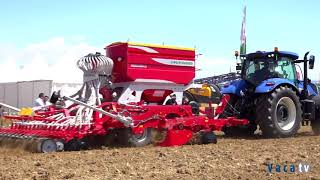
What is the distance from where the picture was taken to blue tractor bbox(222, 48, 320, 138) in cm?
1102

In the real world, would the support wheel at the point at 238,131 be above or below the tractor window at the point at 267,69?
below

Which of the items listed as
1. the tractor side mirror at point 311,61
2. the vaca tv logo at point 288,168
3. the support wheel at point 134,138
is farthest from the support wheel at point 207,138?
the tractor side mirror at point 311,61

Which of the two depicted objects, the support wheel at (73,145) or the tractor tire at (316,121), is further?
the tractor tire at (316,121)

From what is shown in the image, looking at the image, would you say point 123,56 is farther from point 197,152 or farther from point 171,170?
point 171,170

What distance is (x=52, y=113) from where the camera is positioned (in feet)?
30.0

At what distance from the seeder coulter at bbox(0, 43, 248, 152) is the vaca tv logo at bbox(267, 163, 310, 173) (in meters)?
3.07

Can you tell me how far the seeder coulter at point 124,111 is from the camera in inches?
341

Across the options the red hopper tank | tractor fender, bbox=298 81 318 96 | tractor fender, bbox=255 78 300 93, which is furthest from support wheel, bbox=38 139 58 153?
tractor fender, bbox=298 81 318 96

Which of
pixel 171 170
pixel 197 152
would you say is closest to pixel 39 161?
pixel 171 170

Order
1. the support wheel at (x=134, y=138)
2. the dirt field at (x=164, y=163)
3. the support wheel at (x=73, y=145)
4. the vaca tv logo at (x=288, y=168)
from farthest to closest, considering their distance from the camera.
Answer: the support wheel at (x=134, y=138) → the support wheel at (x=73, y=145) → the vaca tv logo at (x=288, y=168) → the dirt field at (x=164, y=163)

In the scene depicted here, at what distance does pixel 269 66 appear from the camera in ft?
38.7

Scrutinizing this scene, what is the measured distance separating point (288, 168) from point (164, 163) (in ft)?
5.41

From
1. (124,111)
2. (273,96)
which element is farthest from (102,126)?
(273,96)

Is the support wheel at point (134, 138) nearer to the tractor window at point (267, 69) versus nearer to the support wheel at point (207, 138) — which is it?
the support wheel at point (207, 138)
